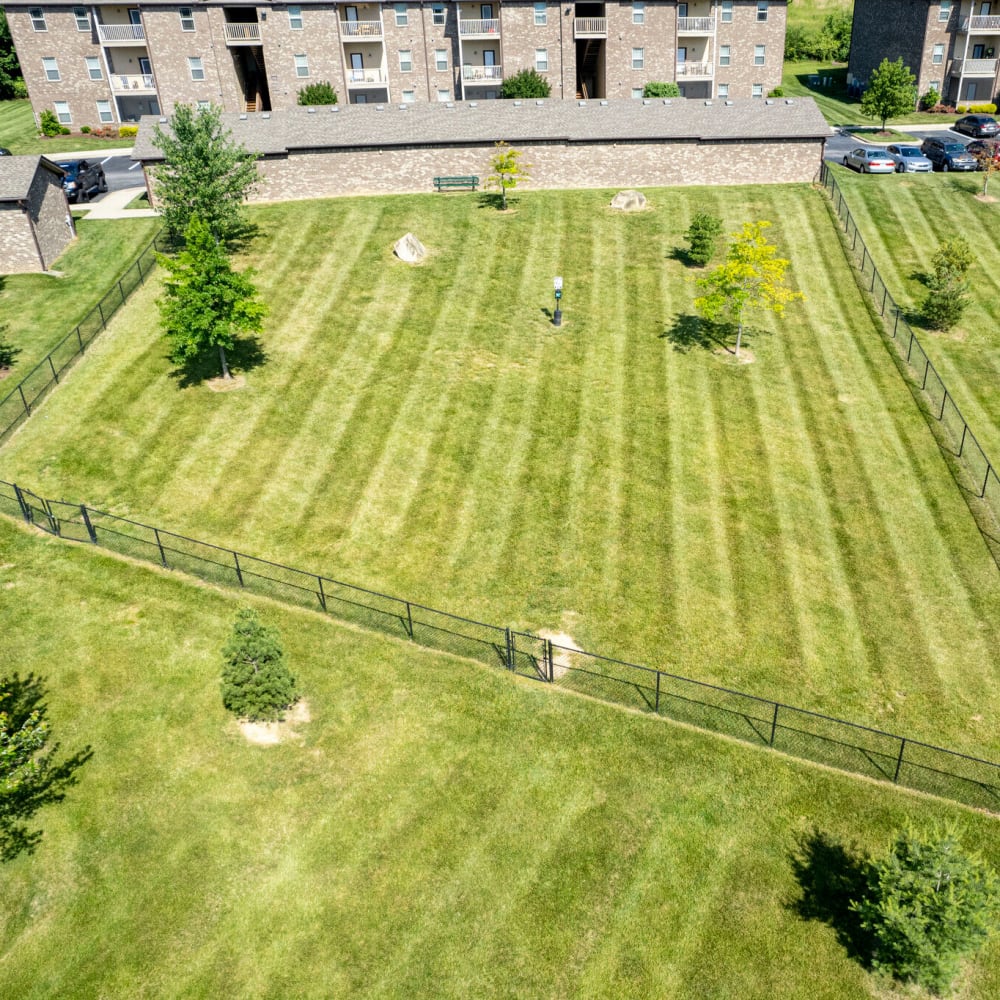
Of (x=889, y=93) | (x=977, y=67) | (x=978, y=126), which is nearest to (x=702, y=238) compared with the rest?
(x=889, y=93)

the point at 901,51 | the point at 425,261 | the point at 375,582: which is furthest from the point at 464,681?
the point at 901,51

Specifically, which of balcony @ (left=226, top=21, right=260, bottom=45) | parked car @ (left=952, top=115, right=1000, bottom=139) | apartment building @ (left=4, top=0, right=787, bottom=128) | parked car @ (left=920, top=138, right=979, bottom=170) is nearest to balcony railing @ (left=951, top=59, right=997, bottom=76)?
parked car @ (left=952, top=115, right=1000, bottom=139)

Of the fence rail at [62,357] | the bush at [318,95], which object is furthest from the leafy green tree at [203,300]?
the bush at [318,95]

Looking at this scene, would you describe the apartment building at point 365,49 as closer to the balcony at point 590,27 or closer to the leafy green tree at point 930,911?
the balcony at point 590,27

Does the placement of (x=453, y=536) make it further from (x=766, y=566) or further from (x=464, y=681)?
(x=766, y=566)

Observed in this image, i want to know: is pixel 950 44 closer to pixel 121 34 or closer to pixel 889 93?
pixel 889 93

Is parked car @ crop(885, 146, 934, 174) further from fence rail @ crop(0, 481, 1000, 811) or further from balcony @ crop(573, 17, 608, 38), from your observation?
fence rail @ crop(0, 481, 1000, 811)
